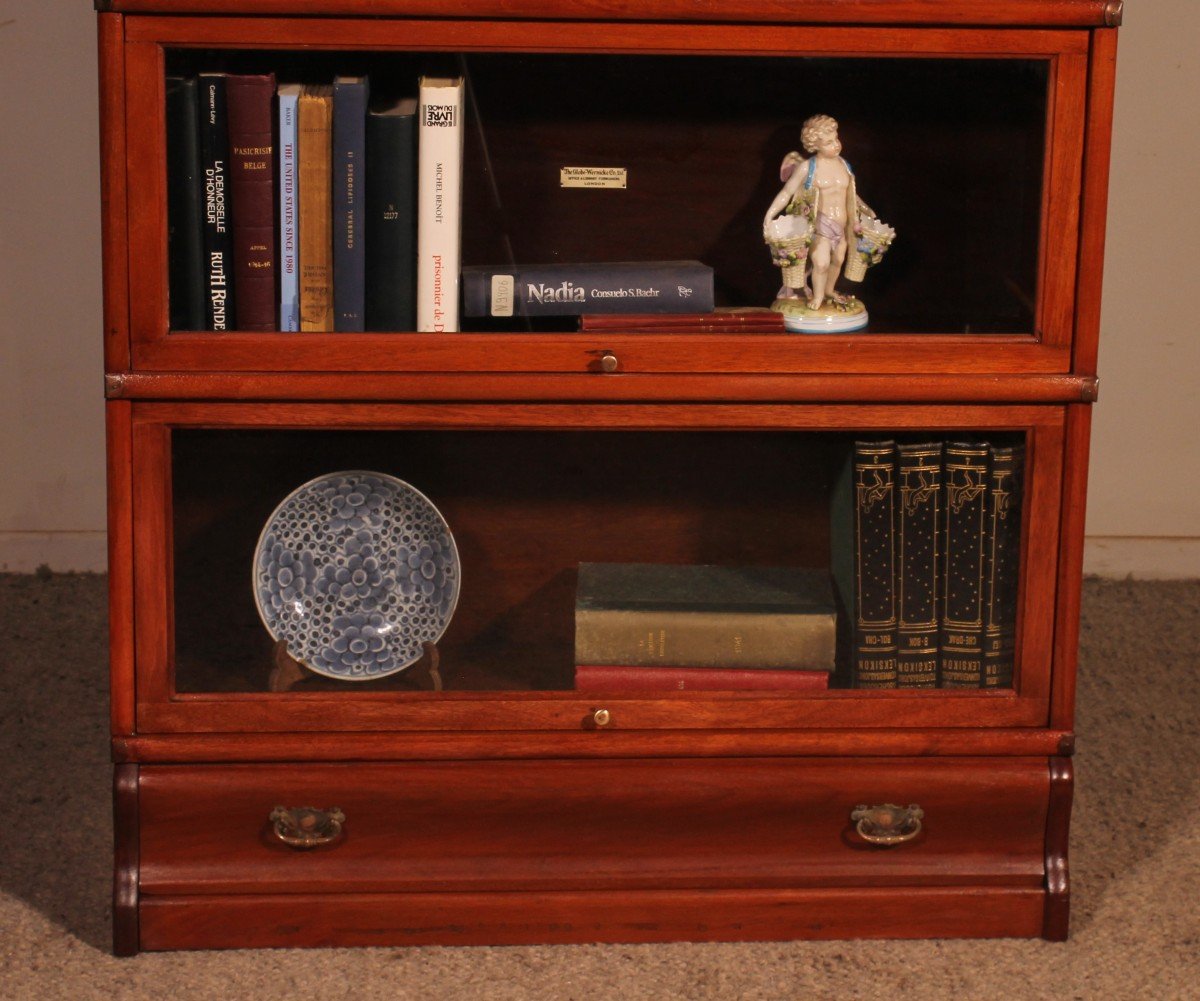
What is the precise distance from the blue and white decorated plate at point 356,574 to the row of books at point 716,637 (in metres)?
0.16

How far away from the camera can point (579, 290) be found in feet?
5.14

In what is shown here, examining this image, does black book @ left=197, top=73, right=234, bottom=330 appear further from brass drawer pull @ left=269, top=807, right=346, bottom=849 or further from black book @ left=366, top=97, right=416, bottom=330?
brass drawer pull @ left=269, top=807, right=346, bottom=849

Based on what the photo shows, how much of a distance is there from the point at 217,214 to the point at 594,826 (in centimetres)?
69

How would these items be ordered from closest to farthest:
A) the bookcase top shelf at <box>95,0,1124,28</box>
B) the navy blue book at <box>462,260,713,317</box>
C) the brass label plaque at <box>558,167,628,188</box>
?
1. the bookcase top shelf at <box>95,0,1124,28</box>
2. the navy blue book at <box>462,260,713,317</box>
3. the brass label plaque at <box>558,167,628,188</box>

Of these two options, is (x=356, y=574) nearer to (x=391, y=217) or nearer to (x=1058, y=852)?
(x=391, y=217)

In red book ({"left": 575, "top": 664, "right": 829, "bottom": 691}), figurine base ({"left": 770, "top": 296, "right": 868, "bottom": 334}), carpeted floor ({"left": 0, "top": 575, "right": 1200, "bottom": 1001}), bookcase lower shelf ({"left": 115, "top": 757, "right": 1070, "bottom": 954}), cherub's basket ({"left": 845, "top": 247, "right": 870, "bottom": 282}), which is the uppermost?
cherub's basket ({"left": 845, "top": 247, "right": 870, "bottom": 282})

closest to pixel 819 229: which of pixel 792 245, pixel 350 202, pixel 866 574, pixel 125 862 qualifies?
pixel 792 245

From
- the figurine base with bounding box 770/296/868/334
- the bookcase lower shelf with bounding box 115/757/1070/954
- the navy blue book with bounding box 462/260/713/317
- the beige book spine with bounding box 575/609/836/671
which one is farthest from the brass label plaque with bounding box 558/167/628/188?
the bookcase lower shelf with bounding box 115/757/1070/954

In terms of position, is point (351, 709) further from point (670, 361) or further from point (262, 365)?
point (670, 361)

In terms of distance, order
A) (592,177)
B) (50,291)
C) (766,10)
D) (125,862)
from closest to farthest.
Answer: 1. (766,10)
2. (125,862)
3. (592,177)
4. (50,291)

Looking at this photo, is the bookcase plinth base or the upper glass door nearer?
the upper glass door

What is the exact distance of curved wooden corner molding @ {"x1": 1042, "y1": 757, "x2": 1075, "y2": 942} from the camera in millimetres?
1598

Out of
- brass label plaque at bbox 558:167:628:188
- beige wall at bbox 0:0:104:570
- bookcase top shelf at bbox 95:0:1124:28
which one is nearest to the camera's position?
bookcase top shelf at bbox 95:0:1124:28

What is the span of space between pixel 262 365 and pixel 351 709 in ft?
1.12
